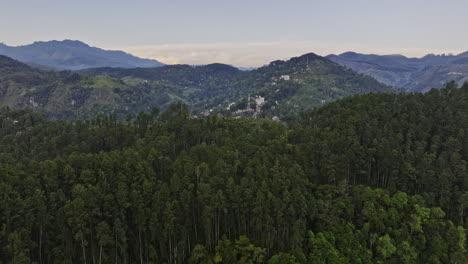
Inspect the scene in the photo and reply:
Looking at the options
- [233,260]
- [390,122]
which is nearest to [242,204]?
[233,260]

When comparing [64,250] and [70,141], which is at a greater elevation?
[70,141]

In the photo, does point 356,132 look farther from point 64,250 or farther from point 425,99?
point 64,250

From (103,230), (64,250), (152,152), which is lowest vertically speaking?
(64,250)

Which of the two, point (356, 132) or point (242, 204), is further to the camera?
point (356, 132)

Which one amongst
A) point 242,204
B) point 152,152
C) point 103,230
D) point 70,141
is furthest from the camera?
point 70,141

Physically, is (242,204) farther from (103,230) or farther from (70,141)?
(70,141)

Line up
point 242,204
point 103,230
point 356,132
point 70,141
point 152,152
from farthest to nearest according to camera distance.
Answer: point 70,141, point 356,132, point 152,152, point 242,204, point 103,230
